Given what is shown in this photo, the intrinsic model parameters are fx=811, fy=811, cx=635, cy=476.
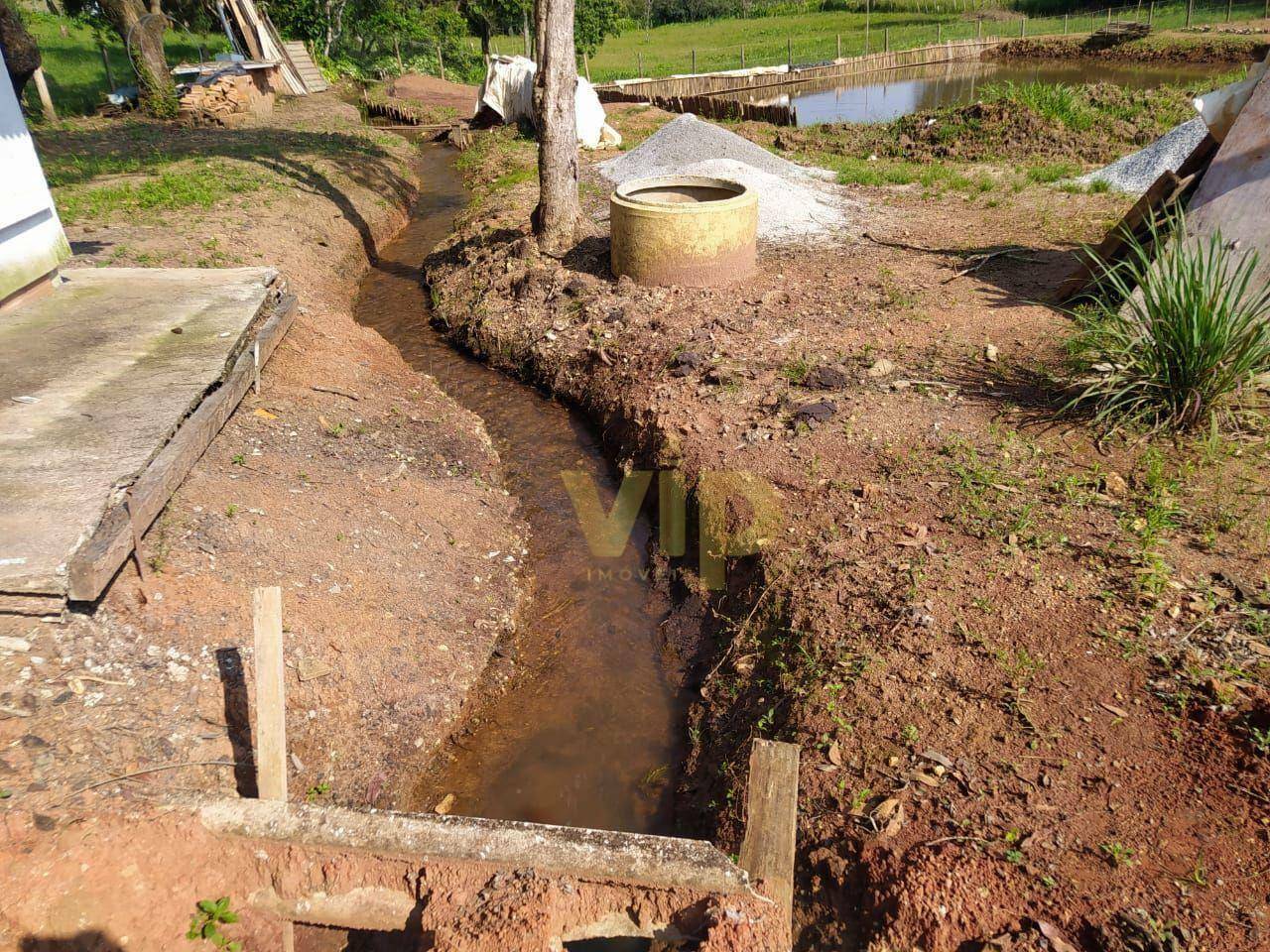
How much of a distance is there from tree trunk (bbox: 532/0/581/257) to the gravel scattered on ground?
2704 mm

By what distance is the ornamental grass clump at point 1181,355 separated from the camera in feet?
14.5

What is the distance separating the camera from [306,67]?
22562 millimetres

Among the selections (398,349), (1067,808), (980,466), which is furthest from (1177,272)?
(398,349)

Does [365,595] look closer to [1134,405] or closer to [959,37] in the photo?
[1134,405]

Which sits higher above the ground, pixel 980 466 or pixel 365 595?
pixel 980 466

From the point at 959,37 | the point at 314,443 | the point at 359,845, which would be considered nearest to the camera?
the point at 359,845

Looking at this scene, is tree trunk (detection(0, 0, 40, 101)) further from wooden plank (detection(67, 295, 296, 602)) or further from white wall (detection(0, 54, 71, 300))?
wooden plank (detection(67, 295, 296, 602))

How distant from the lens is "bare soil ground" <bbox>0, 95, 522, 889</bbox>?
316 cm

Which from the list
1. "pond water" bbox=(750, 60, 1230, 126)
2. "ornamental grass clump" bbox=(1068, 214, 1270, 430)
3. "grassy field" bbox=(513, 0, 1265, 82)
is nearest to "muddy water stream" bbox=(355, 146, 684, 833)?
"ornamental grass clump" bbox=(1068, 214, 1270, 430)

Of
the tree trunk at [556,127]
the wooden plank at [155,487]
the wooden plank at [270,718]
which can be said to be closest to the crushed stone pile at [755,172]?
the tree trunk at [556,127]

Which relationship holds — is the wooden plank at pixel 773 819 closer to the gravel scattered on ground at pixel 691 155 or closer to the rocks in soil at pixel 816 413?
the rocks in soil at pixel 816 413

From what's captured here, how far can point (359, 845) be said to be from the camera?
9.29ft

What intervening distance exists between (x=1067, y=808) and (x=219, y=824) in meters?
2.99

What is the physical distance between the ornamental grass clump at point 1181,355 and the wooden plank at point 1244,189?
0.51m
